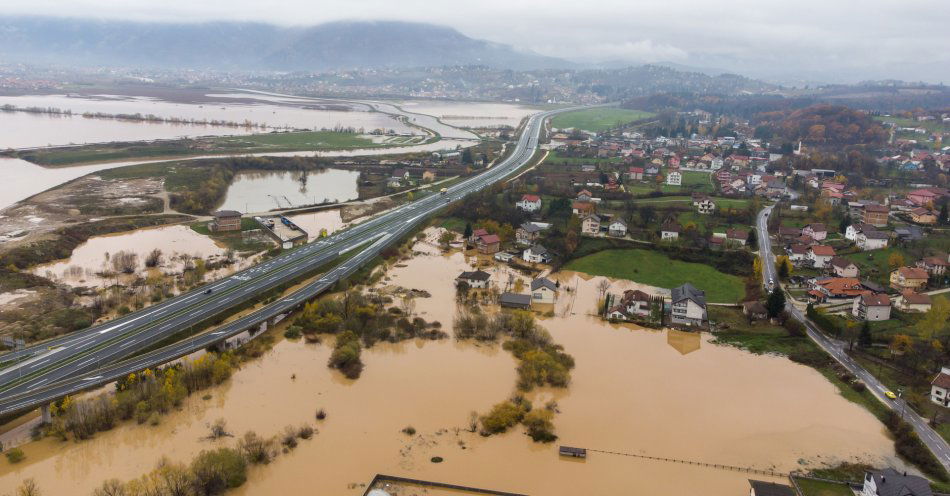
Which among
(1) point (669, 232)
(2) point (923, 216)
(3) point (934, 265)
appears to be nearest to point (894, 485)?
(3) point (934, 265)

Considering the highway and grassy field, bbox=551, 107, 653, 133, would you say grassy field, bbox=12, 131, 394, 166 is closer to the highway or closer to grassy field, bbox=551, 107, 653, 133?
grassy field, bbox=551, 107, 653, 133

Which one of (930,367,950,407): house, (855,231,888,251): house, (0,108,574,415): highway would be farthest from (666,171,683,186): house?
(930,367,950,407): house

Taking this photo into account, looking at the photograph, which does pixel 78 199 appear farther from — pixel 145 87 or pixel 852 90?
pixel 852 90

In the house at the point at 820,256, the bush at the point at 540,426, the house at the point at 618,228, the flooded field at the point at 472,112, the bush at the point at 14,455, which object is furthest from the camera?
the flooded field at the point at 472,112

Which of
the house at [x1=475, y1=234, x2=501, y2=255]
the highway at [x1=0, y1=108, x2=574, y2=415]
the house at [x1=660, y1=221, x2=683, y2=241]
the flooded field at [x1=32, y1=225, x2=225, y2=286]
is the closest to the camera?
the highway at [x1=0, y1=108, x2=574, y2=415]

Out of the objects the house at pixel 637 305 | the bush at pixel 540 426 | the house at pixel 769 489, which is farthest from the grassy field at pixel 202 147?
the house at pixel 769 489

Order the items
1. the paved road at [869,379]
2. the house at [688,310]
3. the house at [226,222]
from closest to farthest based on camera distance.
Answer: the paved road at [869,379]
the house at [688,310]
the house at [226,222]

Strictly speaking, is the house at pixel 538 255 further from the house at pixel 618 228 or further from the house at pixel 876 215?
the house at pixel 876 215
